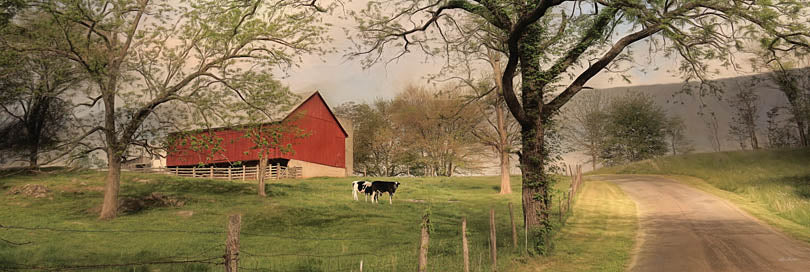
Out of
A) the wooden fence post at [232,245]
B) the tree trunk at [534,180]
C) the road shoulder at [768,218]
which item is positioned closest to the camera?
the wooden fence post at [232,245]

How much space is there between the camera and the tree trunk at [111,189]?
26.3m

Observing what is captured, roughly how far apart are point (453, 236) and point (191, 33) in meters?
18.3

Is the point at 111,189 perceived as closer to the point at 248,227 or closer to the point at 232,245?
the point at 248,227

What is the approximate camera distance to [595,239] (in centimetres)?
1905

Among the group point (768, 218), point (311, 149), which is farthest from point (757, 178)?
point (311, 149)

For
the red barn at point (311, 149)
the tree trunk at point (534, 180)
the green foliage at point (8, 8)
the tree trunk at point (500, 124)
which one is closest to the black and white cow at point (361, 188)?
the tree trunk at point (500, 124)

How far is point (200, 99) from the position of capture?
1044 inches

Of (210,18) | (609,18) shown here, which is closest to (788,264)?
(609,18)

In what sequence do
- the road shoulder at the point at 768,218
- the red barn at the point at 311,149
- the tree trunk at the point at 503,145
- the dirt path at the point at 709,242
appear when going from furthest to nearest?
the red barn at the point at 311,149, the tree trunk at the point at 503,145, the road shoulder at the point at 768,218, the dirt path at the point at 709,242

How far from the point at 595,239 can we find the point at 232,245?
15.3m

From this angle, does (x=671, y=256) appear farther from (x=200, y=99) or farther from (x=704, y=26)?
(x=200, y=99)

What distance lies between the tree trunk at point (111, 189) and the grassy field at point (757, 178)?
30.6m

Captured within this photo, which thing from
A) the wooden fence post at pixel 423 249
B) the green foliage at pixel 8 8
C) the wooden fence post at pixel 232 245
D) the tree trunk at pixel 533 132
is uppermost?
the green foliage at pixel 8 8

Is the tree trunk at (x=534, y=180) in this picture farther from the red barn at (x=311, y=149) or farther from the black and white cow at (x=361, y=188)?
the red barn at (x=311, y=149)
